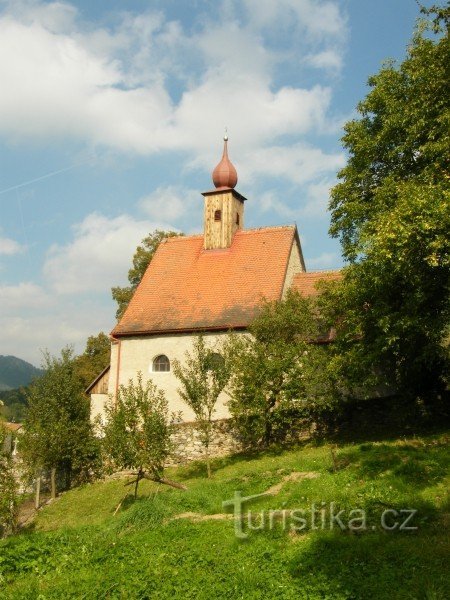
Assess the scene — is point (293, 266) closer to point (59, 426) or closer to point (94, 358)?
point (59, 426)

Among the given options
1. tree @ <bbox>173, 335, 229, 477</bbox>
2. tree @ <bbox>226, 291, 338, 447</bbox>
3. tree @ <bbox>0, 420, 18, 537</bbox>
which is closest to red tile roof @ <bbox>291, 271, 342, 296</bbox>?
tree @ <bbox>226, 291, 338, 447</bbox>

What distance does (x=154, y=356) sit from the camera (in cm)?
2461

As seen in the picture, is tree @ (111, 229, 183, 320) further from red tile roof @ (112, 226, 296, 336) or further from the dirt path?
the dirt path

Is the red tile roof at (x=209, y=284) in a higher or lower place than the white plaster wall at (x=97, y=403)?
higher

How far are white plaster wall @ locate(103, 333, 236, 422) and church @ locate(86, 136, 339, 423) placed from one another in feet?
0.14

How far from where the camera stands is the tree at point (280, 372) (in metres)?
18.9

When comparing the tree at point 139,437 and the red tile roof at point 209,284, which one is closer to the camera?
the tree at point 139,437

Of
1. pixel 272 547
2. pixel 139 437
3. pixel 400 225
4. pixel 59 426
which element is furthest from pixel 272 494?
pixel 59 426

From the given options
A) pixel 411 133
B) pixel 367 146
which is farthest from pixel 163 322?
pixel 411 133

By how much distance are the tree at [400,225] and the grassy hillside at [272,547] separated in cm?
371

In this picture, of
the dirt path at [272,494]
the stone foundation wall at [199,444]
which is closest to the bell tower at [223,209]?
the stone foundation wall at [199,444]

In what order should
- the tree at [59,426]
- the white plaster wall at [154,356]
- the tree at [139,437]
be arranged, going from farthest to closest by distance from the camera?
the white plaster wall at [154,356] < the tree at [59,426] < the tree at [139,437]

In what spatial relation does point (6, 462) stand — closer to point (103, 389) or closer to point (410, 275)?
point (103, 389)

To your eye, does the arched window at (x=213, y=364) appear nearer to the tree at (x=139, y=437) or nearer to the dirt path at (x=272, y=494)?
the tree at (x=139, y=437)
